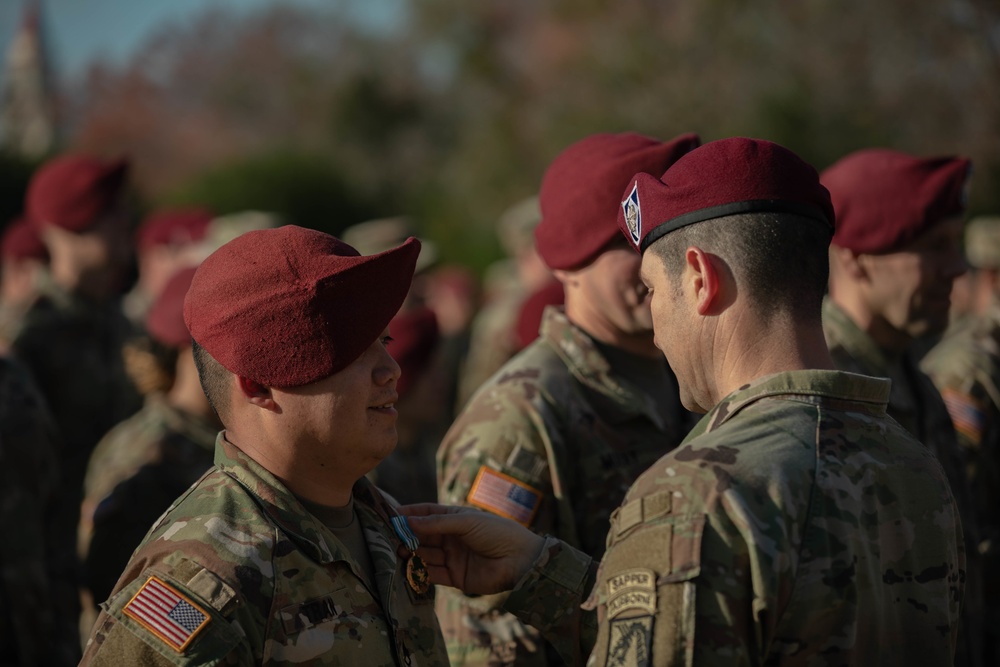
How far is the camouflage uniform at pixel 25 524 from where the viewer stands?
518 cm

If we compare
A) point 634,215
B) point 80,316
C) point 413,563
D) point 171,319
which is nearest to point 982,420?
point 634,215

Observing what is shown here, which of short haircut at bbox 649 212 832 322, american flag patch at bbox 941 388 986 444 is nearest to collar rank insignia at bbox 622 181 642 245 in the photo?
short haircut at bbox 649 212 832 322

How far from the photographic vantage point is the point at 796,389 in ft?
8.95

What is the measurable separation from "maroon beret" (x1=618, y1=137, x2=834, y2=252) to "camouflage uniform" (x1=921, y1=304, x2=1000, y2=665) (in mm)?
3155

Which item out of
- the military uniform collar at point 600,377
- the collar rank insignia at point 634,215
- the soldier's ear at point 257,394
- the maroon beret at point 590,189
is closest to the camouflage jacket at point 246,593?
the soldier's ear at point 257,394

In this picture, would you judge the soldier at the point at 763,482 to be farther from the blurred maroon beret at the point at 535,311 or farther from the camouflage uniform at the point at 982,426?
the camouflage uniform at the point at 982,426

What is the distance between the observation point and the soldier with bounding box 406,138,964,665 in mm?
2414

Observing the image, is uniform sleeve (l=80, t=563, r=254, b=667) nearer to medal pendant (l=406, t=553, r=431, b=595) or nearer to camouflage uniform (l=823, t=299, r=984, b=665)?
medal pendant (l=406, t=553, r=431, b=595)

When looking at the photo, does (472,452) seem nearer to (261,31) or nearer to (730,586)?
(730,586)

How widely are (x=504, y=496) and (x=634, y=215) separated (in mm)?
1358

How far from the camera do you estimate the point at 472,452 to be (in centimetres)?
415

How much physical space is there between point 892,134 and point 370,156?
17.3 meters

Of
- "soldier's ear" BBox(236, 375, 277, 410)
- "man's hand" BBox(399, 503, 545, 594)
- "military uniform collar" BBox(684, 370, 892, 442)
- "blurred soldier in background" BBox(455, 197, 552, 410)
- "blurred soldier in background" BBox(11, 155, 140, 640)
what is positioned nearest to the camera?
"military uniform collar" BBox(684, 370, 892, 442)

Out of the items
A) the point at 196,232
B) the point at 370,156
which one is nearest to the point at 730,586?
the point at 196,232
